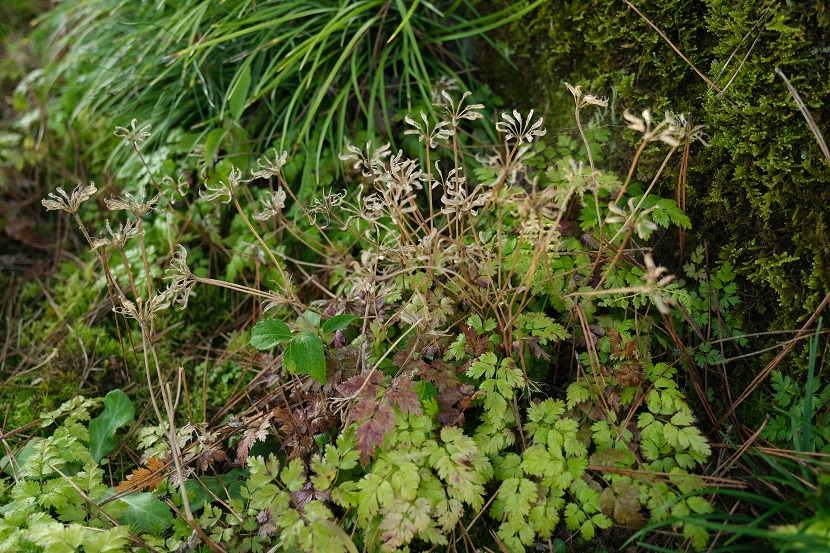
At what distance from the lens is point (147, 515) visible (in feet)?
6.01

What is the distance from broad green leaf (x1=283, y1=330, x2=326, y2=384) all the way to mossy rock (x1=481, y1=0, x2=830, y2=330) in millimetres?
1350

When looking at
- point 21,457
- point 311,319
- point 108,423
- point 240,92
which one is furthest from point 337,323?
point 240,92

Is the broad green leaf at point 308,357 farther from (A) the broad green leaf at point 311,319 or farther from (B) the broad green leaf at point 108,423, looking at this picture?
(B) the broad green leaf at point 108,423

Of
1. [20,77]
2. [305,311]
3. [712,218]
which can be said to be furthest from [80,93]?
[712,218]

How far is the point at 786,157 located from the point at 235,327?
221cm

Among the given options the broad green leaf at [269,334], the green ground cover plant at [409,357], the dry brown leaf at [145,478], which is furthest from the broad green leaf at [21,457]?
the broad green leaf at [269,334]

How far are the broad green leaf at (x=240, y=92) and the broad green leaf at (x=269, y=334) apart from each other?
4.14 feet

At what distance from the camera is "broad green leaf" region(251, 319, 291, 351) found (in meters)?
1.88

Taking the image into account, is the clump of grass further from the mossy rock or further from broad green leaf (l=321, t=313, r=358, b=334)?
broad green leaf (l=321, t=313, r=358, b=334)

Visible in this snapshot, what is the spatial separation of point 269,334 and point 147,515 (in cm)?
66

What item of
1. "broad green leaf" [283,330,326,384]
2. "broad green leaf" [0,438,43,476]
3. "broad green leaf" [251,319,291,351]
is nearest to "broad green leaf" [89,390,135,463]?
"broad green leaf" [0,438,43,476]

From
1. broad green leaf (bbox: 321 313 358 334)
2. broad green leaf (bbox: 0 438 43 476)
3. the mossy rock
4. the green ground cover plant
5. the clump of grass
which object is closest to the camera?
the green ground cover plant

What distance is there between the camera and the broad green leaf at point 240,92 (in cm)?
274

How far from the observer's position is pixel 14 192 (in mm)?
3406
